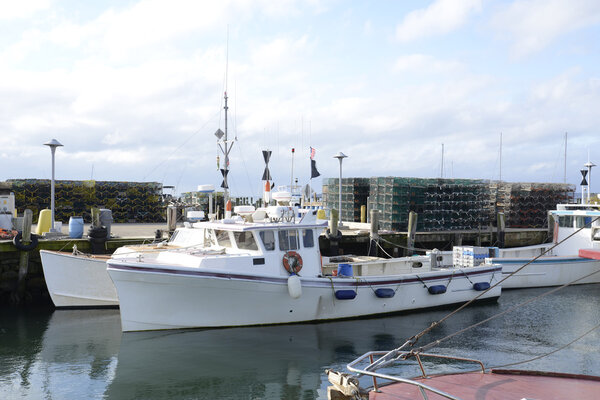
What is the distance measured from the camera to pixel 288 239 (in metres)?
13.7

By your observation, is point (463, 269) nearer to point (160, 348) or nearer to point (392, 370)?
point (392, 370)

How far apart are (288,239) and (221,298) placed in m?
2.20

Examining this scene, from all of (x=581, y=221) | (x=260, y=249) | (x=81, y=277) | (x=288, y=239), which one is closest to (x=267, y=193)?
(x=288, y=239)

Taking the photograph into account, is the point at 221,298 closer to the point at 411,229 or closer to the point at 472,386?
the point at 472,386

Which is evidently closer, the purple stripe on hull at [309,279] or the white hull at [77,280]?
the purple stripe on hull at [309,279]

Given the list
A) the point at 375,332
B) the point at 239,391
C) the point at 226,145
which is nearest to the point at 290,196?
A: the point at 226,145

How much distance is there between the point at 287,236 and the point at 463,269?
6229mm

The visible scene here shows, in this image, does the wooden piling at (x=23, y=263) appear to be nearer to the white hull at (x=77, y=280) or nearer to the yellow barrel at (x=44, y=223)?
the white hull at (x=77, y=280)

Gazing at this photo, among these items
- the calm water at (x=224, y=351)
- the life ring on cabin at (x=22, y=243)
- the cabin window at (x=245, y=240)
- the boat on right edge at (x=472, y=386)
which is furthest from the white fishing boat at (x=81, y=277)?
the boat on right edge at (x=472, y=386)

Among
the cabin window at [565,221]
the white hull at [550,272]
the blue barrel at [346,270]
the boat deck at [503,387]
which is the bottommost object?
the white hull at [550,272]

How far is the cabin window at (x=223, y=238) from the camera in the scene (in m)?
13.9

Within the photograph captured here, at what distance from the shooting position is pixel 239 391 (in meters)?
9.65

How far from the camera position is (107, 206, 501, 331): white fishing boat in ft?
40.7

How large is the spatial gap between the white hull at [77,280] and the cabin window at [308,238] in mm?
5725
